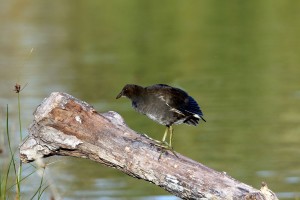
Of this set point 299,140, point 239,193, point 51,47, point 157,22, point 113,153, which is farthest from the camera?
point 157,22

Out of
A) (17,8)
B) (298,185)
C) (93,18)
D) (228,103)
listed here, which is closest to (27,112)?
(228,103)

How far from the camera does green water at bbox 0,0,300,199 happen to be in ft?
36.0

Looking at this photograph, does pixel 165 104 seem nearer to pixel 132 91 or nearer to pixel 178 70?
pixel 132 91

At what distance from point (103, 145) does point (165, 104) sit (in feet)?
1.21

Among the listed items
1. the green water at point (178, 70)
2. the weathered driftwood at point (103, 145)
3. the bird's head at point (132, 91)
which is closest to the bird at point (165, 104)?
the bird's head at point (132, 91)

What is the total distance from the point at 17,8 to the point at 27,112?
54.8ft

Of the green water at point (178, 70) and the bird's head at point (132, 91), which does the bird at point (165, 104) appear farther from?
the green water at point (178, 70)

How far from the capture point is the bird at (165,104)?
4.77 metres

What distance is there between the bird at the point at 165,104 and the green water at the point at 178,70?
1153 millimetres

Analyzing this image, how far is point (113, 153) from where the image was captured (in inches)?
186

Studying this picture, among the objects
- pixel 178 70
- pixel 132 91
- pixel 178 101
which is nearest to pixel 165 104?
pixel 178 101

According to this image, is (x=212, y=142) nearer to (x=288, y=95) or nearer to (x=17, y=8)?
(x=288, y=95)

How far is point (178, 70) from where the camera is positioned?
1845 centimetres

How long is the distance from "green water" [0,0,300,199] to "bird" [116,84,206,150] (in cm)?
115
